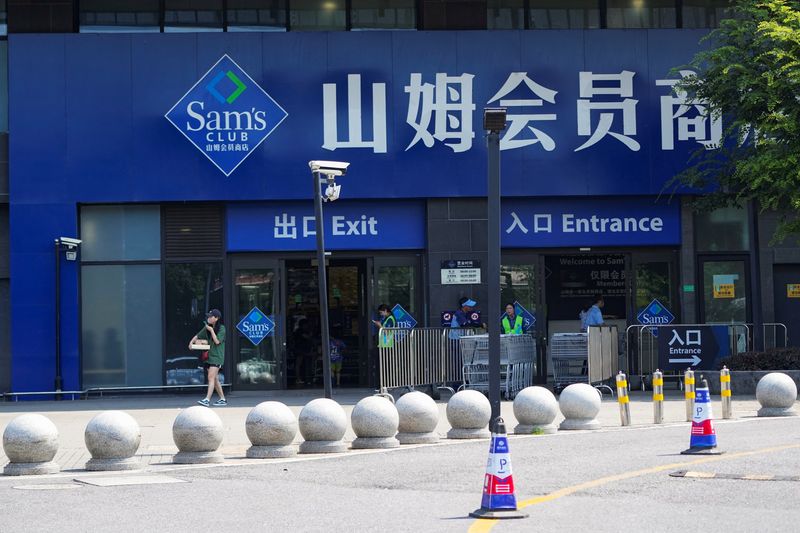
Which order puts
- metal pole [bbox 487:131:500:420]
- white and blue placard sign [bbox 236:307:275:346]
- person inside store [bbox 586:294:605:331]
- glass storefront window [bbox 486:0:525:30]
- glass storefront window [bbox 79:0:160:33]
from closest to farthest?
metal pole [bbox 487:131:500:420] < person inside store [bbox 586:294:605:331] < white and blue placard sign [bbox 236:307:275:346] < glass storefront window [bbox 79:0:160:33] < glass storefront window [bbox 486:0:525:30]

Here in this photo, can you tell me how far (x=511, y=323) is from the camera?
25078 mm

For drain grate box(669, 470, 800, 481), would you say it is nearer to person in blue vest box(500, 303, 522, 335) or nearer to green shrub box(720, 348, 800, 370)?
green shrub box(720, 348, 800, 370)

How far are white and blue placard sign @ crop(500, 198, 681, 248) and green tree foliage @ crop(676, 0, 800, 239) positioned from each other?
4.16ft

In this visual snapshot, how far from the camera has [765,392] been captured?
738 inches

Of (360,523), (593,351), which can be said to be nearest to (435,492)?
(360,523)

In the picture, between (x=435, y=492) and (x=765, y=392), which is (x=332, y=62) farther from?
(x=435, y=492)

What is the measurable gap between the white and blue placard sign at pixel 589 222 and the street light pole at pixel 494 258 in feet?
31.0

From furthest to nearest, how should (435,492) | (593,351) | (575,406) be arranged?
1. (593,351)
2. (575,406)
3. (435,492)

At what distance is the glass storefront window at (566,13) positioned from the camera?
27547 millimetres

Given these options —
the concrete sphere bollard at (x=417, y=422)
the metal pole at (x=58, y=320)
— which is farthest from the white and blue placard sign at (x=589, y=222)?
the concrete sphere bollard at (x=417, y=422)

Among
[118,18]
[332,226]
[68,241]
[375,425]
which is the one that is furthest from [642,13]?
[375,425]

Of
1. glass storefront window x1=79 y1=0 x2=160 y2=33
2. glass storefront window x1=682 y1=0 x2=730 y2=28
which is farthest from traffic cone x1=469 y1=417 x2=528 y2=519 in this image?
glass storefront window x1=682 y1=0 x2=730 y2=28

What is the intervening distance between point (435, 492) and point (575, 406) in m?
5.95

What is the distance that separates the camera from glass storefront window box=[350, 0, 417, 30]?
2730 centimetres
